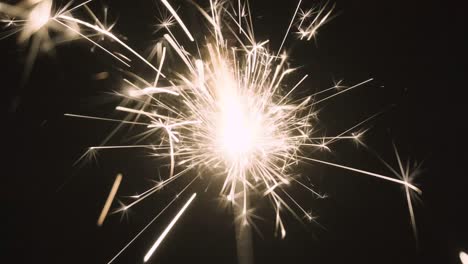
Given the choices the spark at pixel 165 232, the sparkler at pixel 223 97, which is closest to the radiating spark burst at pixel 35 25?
the sparkler at pixel 223 97

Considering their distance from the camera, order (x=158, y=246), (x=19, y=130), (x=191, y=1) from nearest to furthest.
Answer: (x=191, y=1), (x=19, y=130), (x=158, y=246)

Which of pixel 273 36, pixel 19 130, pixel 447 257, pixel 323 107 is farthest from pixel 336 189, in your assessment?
pixel 19 130

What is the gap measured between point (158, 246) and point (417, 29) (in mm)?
1741

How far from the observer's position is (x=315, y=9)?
3.49 feet

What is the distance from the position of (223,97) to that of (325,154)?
0.60 m

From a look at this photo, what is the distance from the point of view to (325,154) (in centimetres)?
118

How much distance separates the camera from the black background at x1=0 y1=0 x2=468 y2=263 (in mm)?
1142

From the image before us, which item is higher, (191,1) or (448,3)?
(191,1)

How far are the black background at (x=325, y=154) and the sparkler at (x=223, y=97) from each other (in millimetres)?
71

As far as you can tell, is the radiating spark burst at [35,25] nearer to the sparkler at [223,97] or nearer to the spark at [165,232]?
the sparkler at [223,97]

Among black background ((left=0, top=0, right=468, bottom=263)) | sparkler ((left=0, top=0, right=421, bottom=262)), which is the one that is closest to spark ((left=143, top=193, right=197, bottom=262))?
black background ((left=0, top=0, right=468, bottom=263))

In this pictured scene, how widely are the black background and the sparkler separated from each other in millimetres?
71

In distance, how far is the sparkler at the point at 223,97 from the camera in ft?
3.14

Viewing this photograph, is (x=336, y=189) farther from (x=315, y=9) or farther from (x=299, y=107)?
(x=315, y=9)
